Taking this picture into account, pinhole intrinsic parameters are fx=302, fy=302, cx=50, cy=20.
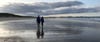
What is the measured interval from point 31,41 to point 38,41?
528mm

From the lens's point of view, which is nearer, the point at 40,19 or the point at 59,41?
the point at 59,41

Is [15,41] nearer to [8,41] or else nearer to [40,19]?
[8,41]

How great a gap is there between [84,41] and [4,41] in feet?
19.8

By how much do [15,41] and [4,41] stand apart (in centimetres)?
83

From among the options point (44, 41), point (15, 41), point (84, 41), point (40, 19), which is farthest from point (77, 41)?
point (40, 19)

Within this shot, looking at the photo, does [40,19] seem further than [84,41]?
Yes

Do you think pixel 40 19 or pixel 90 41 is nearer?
pixel 90 41

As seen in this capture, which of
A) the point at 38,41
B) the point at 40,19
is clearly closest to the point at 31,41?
the point at 38,41

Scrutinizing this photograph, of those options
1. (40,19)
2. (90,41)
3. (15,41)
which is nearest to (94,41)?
(90,41)

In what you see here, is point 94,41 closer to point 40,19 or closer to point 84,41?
point 84,41

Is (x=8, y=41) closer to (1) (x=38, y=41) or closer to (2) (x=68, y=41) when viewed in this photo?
(1) (x=38, y=41)

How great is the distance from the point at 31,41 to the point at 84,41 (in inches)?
158

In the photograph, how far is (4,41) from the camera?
22594 mm

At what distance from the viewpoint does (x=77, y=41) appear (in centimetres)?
2278
